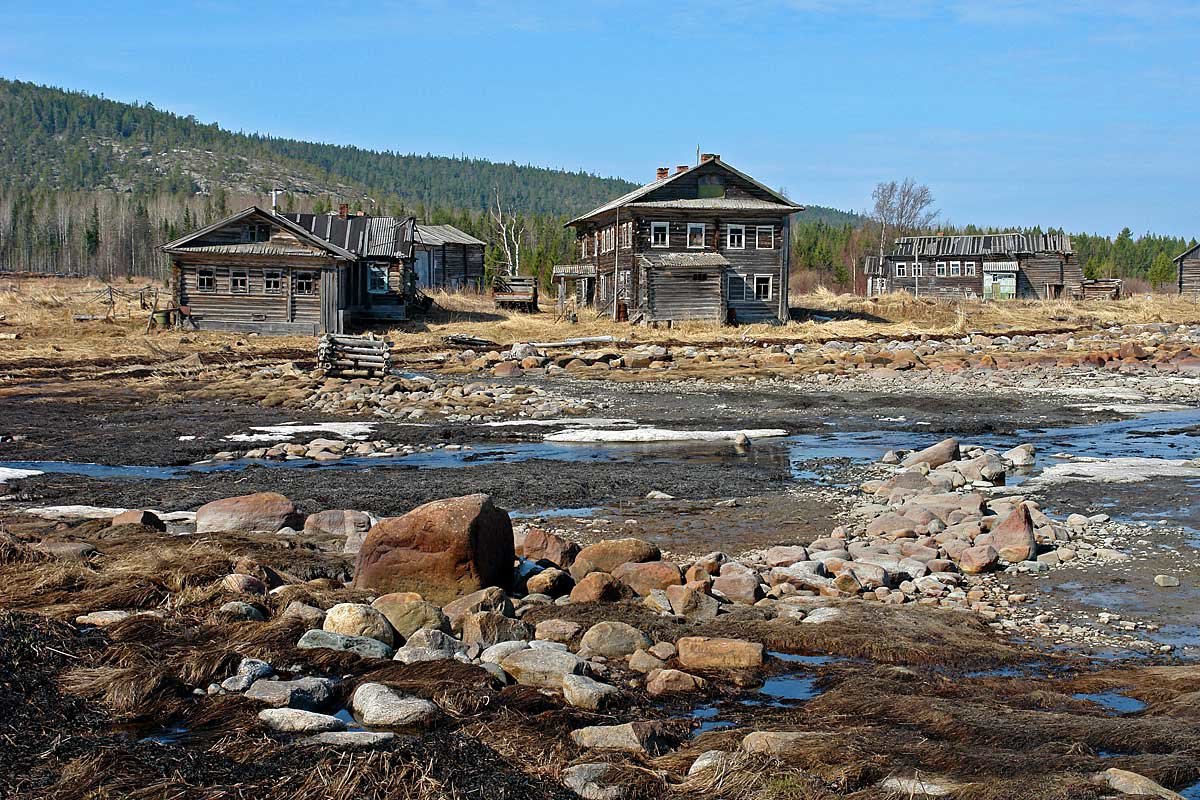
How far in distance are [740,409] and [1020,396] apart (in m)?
7.02

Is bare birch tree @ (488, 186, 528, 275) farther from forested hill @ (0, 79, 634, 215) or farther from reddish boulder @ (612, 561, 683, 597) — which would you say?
forested hill @ (0, 79, 634, 215)

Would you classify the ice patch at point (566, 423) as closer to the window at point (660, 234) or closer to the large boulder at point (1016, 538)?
the large boulder at point (1016, 538)

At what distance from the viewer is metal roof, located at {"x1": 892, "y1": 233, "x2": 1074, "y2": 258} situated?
7381 cm

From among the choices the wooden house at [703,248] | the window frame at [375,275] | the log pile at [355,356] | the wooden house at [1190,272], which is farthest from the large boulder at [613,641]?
the wooden house at [1190,272]

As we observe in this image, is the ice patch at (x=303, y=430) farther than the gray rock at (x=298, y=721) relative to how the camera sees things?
Yes

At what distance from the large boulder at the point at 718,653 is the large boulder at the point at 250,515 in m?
5.39

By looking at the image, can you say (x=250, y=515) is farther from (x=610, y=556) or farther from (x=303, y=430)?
(x=303, y=430)

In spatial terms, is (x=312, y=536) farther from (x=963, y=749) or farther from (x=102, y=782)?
(x=963, y=749)

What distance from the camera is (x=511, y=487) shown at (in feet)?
46.7

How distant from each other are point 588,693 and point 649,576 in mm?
2683

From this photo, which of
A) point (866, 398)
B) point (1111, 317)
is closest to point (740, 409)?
point (866, 398)

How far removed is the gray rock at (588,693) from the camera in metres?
6.11

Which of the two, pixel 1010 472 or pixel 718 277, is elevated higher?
pixel 718 277

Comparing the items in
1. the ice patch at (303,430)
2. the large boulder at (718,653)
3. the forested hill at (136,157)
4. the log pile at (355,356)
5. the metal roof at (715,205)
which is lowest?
the large boulder at (718,653)
